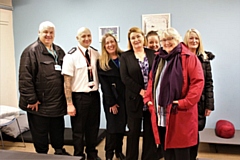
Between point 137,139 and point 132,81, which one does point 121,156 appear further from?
point 132,81

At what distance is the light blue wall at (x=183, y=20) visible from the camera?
3.73m

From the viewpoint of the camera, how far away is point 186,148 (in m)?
2.18

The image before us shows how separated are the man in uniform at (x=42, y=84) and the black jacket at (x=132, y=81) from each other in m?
0.71

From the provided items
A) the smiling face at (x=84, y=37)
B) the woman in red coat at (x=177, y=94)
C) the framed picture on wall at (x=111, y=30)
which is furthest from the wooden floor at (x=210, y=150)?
the framed picture on wall at (x=111, y=30)

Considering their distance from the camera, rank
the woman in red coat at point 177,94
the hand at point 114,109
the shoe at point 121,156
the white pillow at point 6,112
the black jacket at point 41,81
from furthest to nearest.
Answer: the white pillow at point 6,112 → the shoe at point 121,156 → the hand at point 114,109 → the black jacket at point 41,81 → the woman in red coat at point 177,94

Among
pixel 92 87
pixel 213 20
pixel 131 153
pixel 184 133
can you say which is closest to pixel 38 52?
pixel 92 87

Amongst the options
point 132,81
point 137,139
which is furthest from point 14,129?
point 132,81

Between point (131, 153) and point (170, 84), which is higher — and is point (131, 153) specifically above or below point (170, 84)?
below

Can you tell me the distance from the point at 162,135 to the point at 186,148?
0.70ft

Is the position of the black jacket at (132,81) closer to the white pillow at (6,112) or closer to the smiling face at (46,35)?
the smiling face at (46,35)

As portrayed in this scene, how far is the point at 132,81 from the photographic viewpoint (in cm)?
264

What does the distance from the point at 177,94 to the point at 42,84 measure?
142cm

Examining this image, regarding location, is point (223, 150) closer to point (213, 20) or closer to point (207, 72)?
point (207, 72)

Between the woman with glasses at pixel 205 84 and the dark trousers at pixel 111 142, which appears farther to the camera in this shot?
the dark trousers at pixel 111 142
